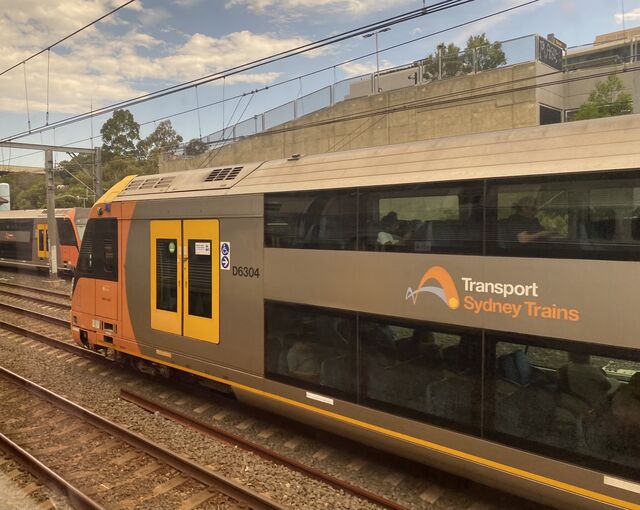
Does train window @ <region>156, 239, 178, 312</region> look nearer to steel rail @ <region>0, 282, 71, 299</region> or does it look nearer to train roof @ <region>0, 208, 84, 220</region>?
steel rail @ <region>0, 282, 71, 299</region>

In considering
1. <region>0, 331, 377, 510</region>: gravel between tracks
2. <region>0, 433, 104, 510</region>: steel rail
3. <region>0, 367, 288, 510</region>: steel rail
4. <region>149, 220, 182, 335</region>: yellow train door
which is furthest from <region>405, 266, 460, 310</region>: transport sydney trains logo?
<region>149, 220, 182, 335</region>: yellow train door

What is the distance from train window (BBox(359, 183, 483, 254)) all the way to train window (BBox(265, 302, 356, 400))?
899 mm

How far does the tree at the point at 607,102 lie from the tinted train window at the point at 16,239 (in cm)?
2597

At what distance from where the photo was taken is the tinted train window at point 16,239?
27078 mm

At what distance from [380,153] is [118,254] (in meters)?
4.97

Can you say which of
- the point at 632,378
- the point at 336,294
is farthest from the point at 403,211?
the point at 632,378

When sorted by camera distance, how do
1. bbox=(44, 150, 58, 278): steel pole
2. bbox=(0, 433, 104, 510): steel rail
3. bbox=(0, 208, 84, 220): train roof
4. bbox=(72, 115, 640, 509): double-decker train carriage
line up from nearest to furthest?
bbox=(72, 115, 640, 509): double-decker train carriage
bbox=(0, 433, 104, 510): steel rail
bbox=(44, 150, 58, 278): steel pole
bbox=(0, 208, 84, 220): train roof

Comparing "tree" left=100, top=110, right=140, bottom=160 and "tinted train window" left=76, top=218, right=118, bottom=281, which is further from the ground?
"tree" left=100, top=110, right=140, bottom=160

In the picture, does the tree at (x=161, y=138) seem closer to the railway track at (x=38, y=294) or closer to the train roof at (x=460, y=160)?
the railway track at (x=38, y=294)

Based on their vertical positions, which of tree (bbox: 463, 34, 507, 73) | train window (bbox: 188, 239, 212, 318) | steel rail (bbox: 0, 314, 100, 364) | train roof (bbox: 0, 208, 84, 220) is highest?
tree (bbox: 463, 34, 507, 73)

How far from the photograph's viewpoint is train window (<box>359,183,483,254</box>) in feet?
14.2

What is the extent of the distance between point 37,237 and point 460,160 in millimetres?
27096

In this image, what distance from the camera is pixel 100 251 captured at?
28.4 feet

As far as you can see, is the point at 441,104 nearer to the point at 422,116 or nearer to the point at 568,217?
the point at 422,116
